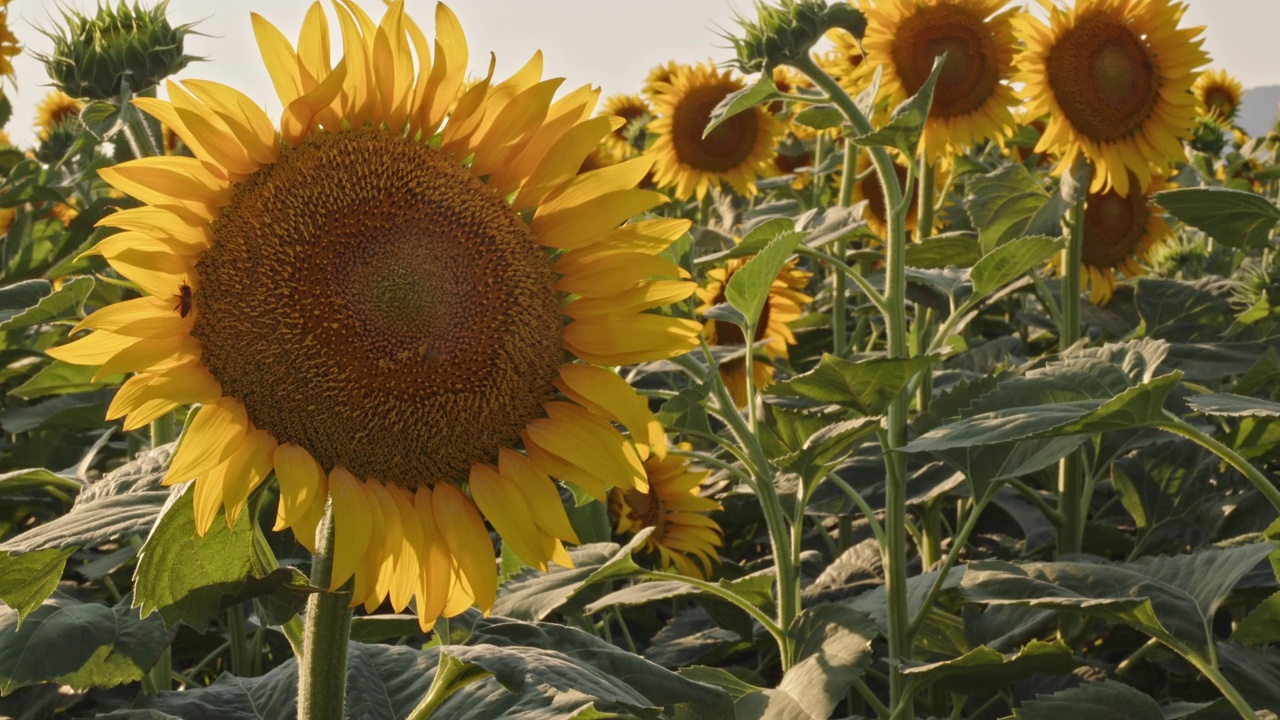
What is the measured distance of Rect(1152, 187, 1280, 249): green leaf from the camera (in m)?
2.43

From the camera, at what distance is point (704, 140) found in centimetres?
528

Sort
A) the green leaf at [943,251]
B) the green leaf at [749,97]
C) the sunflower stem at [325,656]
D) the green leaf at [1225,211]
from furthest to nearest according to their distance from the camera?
1. the green leaf at [943,251]
2. the green leaf at [1225,211]
3. the green leaf at [749,97]
4. the sunflower stem at [325,656]

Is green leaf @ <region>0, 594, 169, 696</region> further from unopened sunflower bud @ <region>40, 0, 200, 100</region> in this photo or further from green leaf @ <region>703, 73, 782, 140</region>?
green leaf @ <region>703, 73, 782, 140</region>

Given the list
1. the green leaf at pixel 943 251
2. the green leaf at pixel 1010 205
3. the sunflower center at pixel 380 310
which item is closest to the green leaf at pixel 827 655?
the sunflower center at pixel 380 310

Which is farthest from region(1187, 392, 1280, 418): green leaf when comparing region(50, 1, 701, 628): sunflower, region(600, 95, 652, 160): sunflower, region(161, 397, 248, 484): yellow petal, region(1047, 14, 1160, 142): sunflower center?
region(600, 95, 652, 160): sunflower

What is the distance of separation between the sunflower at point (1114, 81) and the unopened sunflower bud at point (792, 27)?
983 mm

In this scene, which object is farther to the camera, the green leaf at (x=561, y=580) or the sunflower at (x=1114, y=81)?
the sunflower at (x=1114, y=81)

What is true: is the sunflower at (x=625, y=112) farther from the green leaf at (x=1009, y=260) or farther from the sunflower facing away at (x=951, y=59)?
the green leaf at (x=1009, y=260)

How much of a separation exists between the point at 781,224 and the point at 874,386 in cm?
52

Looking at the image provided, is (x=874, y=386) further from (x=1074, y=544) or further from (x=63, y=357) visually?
(x=63, y=357)

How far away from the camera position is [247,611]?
2811mm

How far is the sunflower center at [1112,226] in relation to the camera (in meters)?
4.12

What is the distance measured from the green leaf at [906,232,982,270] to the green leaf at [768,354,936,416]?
1.11 metres

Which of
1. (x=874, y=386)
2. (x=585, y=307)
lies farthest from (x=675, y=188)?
(x=585, y=307)
